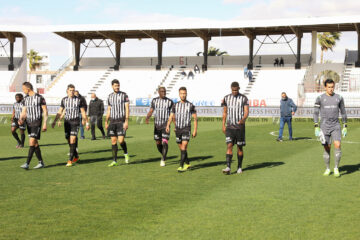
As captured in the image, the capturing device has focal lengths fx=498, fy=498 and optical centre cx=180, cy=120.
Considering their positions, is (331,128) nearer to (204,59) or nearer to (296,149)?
(296,149)

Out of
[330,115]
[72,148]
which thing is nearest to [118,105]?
[72,148]

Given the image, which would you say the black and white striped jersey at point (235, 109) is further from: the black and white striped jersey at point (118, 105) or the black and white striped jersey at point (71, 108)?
the black and white striped jersey at point (71, 108)

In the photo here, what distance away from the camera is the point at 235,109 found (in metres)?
11.0

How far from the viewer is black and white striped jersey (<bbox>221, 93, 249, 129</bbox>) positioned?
10.9 meters

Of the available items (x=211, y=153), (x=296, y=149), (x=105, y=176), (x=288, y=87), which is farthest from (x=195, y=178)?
(x=288, y=87)

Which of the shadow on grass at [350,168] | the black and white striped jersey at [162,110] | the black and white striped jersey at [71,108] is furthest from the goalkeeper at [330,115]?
the black and white striped jersey at [71,108]

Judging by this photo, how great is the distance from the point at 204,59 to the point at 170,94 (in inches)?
271

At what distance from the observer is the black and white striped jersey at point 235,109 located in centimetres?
1094

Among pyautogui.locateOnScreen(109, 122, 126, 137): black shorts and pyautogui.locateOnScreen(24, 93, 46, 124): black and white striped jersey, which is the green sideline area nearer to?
pyautogui.locateOnScreen(109, 122, 126, 137): black shorts

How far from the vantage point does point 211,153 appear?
50.5ft

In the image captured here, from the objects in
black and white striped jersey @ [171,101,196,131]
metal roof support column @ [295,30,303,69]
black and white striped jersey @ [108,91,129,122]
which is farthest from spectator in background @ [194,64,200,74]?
black and white striped jersey @ [171,101,196,131]

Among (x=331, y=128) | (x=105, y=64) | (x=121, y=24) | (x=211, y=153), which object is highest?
(x=121, y=24)

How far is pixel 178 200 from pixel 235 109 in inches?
133

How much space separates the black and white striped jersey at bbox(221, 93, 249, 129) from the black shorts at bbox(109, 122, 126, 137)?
2847 mm
